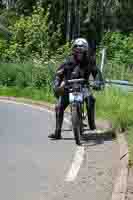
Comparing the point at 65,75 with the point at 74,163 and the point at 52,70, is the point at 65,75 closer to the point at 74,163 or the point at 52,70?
the point at 74,163

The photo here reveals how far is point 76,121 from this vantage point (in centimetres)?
1073

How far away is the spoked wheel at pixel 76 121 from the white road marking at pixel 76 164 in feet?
0.74

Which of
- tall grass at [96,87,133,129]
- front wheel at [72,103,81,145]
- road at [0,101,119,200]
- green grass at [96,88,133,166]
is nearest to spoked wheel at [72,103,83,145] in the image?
front wheel at [72,103,81,145]

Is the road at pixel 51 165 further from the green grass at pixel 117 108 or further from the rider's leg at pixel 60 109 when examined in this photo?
the green grass at pixel 117 108

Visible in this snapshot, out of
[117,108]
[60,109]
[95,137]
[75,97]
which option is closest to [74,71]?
[75,97]

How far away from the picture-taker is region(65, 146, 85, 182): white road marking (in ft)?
26.3

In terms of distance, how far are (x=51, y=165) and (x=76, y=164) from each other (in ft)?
1.26

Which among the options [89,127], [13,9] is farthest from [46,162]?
[13,9]

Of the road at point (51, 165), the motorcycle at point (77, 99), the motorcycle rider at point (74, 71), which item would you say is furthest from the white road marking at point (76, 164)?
the motorcycle rider at point (74, 71)

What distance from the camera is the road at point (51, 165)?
723 cm

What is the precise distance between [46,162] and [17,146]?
168cm

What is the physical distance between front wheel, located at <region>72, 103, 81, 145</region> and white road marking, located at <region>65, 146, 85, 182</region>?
0.73 ft

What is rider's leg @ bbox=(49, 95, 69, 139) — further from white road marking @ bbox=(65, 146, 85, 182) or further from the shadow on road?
white road marking @ bbox=(65, 146, 85, 182)

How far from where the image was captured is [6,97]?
Answer: 22.9m
